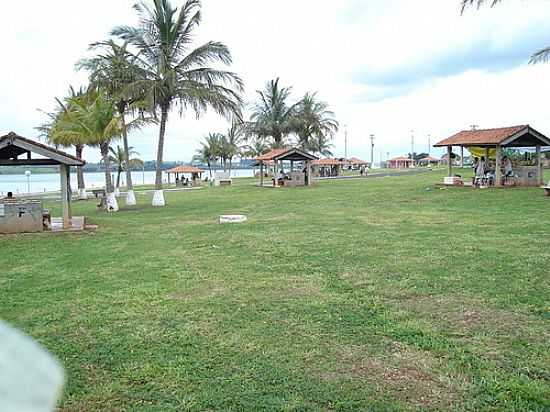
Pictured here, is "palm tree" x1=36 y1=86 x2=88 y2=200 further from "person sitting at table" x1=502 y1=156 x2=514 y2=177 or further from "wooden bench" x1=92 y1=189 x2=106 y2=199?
"person sitting at table" x1=502 y1=156 x2=514 y2=177

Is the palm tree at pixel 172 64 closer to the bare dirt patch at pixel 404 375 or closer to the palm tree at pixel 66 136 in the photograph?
the palm tree at pixel 66 136

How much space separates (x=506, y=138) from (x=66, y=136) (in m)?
17.5

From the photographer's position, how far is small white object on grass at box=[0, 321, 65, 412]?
2.67 feet

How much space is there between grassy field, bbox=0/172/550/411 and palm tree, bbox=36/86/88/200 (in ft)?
30.9

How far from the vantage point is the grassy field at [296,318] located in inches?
146

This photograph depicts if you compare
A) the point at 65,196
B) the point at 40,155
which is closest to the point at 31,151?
the point at 40,155

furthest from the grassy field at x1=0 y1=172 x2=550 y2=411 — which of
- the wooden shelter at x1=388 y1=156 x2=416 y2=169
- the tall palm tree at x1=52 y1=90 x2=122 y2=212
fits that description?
the wooden shelter at x1=388 y1=156 x2=416 y2=169

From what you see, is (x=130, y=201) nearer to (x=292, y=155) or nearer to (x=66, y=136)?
(x=66, y=136)

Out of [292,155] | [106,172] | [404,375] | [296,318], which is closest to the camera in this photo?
[404,375]

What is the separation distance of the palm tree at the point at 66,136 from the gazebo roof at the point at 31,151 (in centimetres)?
565

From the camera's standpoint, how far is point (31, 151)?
12.9 metres

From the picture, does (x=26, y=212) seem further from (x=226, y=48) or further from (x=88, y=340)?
(x=226, y=48)

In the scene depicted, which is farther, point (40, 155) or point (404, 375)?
point (40, 155)

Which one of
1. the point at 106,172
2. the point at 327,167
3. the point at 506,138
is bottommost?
the point at 106,172
